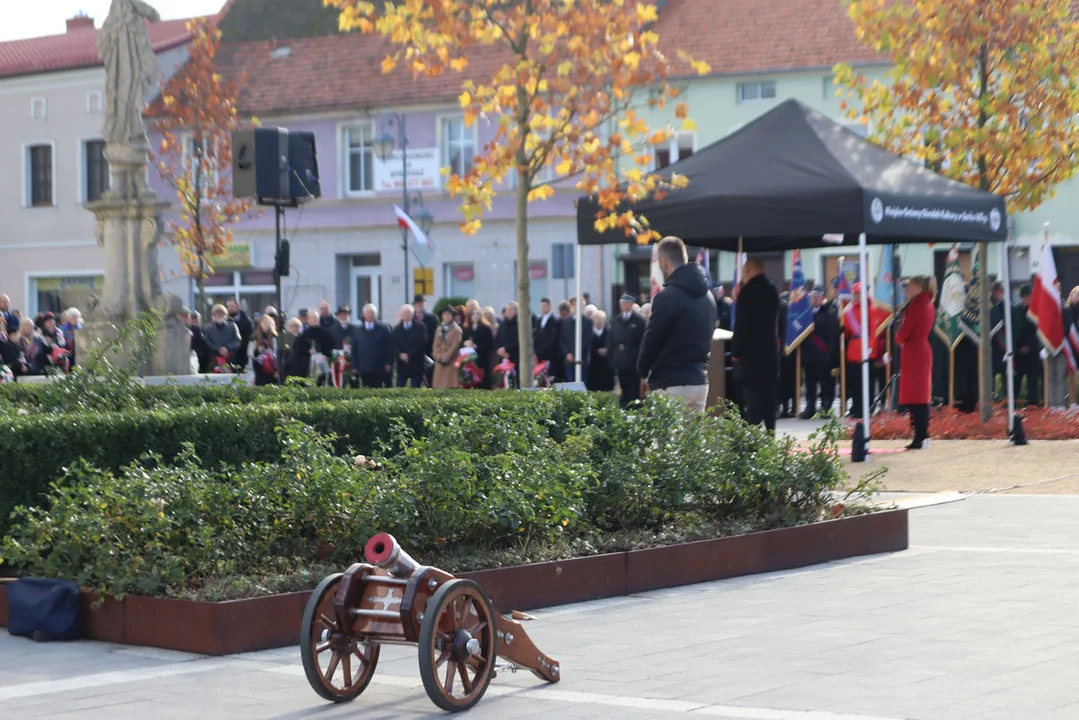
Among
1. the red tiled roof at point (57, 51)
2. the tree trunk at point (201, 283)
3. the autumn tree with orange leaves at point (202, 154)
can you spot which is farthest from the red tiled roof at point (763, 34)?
the red tiled roof at point (57, 51)

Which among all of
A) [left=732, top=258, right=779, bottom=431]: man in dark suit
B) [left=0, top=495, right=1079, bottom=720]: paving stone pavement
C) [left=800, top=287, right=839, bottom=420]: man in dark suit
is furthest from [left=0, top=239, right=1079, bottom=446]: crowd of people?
[left=0, top=495, right=1079, bottom=720]: paving stone pavement

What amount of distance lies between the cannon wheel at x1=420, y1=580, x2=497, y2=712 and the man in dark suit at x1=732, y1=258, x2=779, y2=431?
28.2ft

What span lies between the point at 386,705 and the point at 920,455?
11261 millimetres

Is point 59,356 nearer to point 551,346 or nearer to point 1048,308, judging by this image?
point 551,346

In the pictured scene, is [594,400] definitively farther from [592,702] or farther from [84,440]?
[592,702]

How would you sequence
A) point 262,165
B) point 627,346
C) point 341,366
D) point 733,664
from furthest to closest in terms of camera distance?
point 341,366
point 627,346
point 262,165
point 733,664

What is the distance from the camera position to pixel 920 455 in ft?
55.6

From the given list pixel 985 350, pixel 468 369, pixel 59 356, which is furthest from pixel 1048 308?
pixel 59 356

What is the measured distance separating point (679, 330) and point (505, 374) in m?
13.0

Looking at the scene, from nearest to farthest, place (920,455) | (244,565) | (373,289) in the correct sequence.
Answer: (244,565), (920,455), (373,289)

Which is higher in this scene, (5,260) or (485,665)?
(5,260)

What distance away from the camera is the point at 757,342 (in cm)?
1498

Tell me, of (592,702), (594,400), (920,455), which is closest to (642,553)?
(594,400)

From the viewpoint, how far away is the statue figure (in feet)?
63.4
